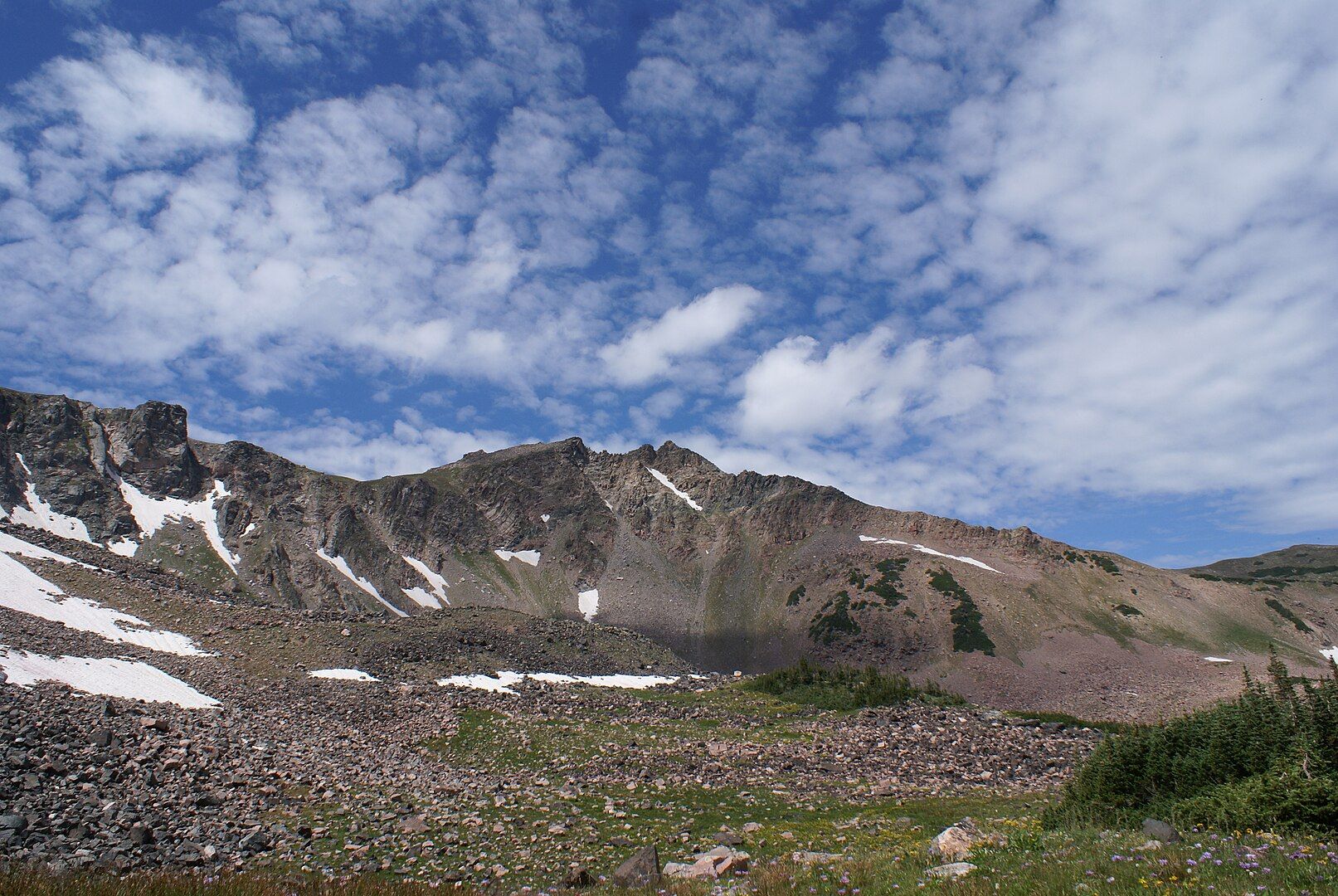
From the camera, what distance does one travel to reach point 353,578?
164 metres

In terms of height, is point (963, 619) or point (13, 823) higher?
point (963, 619)

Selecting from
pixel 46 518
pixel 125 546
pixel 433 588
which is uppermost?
pixel 46 518

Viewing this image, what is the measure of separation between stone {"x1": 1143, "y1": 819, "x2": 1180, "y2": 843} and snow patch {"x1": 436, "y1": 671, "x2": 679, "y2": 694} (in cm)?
4607

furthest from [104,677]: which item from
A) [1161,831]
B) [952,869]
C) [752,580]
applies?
[752,580]

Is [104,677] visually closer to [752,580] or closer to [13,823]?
[13,823]

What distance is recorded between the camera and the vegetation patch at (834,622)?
473 ft

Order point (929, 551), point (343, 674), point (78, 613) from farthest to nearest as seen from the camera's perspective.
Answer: point (929, 551) < point (343, 674) < point (78, 613)

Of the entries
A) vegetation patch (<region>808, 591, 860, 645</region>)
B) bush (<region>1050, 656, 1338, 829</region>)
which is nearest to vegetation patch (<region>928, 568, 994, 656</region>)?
vegetation patch (<region>808, 591, 860, 645</region>)

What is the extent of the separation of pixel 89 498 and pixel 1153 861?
187 m

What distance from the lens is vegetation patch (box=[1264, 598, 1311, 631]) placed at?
462 feet

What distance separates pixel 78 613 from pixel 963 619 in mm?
→ 133474

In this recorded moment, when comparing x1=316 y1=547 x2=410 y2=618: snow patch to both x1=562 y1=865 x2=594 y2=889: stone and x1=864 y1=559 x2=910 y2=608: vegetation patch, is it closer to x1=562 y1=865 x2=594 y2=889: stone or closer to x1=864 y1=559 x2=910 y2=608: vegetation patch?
x1=864 y1=559 x2=910 y2=608: vegetation patch

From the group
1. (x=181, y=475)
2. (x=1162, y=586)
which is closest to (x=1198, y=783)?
(x=1162, y=586)

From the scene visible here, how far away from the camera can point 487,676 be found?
6056cm
